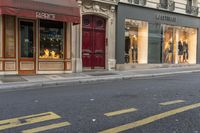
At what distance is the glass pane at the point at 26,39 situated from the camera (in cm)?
1472

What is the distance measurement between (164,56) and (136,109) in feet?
51.4

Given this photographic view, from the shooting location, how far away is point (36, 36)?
1506 centimetres

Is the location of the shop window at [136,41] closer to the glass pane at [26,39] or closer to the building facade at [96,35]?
the building facade at [96,35]

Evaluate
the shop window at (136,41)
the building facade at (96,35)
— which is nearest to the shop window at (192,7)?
the shop window at (136,41)

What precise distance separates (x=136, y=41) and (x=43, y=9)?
8155 millimetres

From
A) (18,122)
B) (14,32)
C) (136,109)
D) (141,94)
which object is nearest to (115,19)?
(14,32)

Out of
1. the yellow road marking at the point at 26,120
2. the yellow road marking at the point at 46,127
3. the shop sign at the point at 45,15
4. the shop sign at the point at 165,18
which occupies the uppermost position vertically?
the shop sign at the point at 165,18

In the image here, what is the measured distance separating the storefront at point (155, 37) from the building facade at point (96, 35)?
0.57m

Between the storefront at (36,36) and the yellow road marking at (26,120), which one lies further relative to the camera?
the storefront at (36,36)

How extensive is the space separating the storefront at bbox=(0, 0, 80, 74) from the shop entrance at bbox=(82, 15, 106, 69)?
1.31 metres

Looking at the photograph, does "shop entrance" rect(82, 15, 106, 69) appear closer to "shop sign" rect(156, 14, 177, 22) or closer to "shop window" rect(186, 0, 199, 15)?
"shop sign" rect(156, 14, 177, 22)

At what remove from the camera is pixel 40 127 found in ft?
17.9

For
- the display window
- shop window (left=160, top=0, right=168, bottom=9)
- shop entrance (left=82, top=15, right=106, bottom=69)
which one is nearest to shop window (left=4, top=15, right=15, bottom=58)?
shop entrance (left=82, top=15, right=106, bottom=69)

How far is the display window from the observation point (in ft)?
73.0
